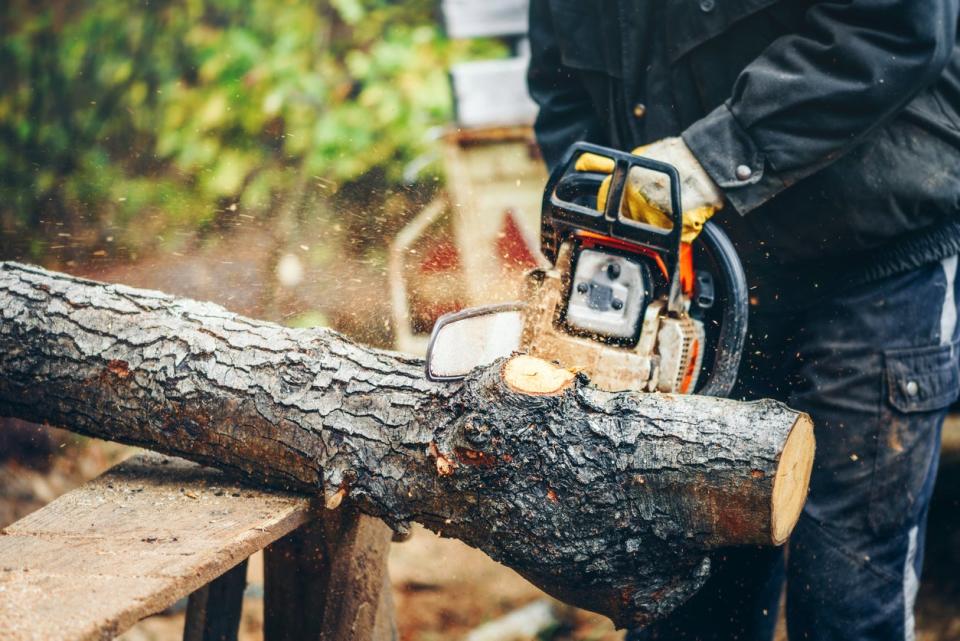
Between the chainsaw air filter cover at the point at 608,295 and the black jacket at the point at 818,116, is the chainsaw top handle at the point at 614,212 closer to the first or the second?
the chainsaw air filter cover at the point at 608,295

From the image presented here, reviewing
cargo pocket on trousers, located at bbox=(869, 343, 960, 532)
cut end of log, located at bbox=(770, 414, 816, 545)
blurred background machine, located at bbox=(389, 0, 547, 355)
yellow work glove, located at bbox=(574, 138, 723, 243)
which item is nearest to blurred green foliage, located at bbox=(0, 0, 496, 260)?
blurred background machine, located at bbox=(389, 0, 547, 355)

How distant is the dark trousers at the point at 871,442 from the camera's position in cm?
176

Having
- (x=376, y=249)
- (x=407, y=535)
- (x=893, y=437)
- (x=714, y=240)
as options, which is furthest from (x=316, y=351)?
(x=376, y=249)

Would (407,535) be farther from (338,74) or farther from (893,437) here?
(338,74)

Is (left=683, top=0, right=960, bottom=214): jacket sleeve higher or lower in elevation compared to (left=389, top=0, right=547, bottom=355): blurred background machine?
higher

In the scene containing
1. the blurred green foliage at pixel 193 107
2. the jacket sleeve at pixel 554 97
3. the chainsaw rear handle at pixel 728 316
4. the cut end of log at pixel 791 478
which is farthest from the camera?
the blurred green foliage at pixel 193 107

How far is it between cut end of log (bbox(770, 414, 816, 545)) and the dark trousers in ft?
1.19

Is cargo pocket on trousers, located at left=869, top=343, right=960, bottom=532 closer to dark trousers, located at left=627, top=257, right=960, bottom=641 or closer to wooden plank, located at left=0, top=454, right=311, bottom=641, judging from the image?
dark trousers, located at left=627, top=257, right=960, bottom=641

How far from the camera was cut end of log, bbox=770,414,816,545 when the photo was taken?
4.42ft

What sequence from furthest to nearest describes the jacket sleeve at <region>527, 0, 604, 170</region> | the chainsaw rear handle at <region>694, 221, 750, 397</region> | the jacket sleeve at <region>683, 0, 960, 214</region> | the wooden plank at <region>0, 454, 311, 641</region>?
1. the jacket sleeve at <region>527, 0, 604, 170</region>
2. the chainsaw rear handle at <region>694, 221, 750, 397</region>
3. the jacket sleeve at <region>683, 0, 960, 214</region>
4. the wooden plank at <region>0, 454, 311, 641</region>

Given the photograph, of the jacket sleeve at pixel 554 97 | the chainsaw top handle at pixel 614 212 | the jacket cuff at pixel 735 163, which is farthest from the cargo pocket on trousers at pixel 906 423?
the jacket sleeve at pixel 554 97

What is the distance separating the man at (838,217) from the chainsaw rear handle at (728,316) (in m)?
0.08

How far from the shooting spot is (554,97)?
7.54ft

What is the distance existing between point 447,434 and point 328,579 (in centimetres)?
48
